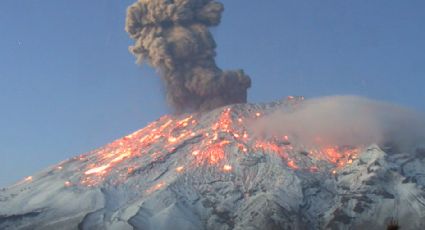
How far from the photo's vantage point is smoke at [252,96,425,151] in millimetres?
44438

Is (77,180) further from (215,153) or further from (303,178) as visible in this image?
(303,178)

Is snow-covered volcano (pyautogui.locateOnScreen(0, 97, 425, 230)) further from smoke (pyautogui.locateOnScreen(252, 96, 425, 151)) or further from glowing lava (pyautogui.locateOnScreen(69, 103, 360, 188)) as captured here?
smoke (pyautogui.locateOnScreen(252, 96, 425, 151))

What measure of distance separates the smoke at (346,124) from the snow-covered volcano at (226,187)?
3.25 feet

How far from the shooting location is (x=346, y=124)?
45500 millimetres

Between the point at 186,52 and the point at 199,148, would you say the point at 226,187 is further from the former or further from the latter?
the point at 186,52

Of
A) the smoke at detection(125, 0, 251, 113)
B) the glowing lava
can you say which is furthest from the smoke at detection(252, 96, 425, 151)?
the smoke at detection(125, 0, 251, 113)

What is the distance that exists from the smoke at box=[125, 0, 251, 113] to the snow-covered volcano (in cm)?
250

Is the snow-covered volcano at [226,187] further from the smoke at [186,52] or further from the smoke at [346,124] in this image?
the smoke at [186,52]

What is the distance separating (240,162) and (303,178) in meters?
4.18

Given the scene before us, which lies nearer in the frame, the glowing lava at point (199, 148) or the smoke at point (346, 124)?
the glowing lava at point (199, 148)

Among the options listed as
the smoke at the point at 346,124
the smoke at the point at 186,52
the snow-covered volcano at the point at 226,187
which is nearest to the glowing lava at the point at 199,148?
the snow-covered volcano at the point at 226,187

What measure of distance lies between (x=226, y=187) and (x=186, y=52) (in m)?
13.6

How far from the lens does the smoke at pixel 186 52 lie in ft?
160

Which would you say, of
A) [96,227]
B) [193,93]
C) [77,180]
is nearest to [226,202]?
[96,227]
